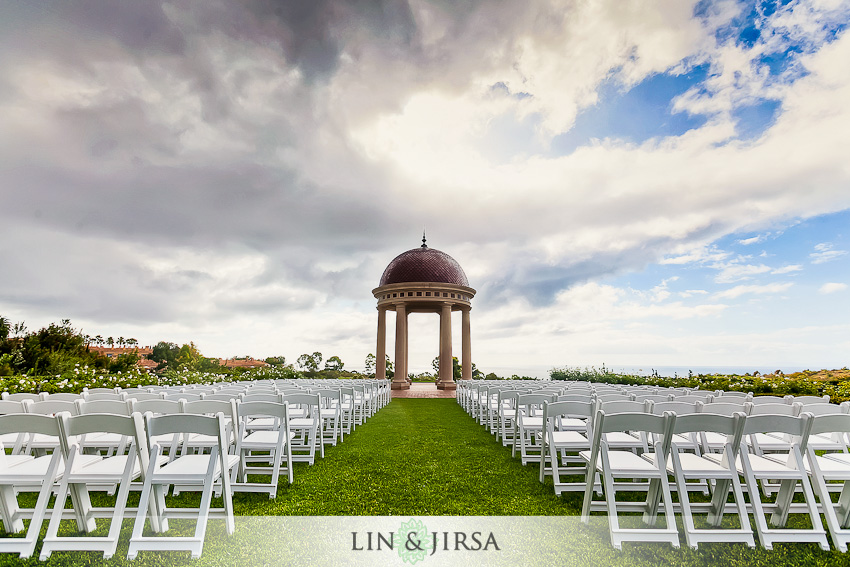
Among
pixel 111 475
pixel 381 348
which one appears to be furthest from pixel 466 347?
pixel 111 475

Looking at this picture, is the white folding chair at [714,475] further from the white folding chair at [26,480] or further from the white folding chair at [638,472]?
the white folding chair at [26,480]

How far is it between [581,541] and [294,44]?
1311cm

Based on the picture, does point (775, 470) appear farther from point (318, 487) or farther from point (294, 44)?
point (294, 44)

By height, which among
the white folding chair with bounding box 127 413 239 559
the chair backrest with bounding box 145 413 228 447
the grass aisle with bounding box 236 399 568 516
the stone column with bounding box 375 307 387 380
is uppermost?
the stone column with bounding box 375 307 387 380

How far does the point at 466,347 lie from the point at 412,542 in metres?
19.6

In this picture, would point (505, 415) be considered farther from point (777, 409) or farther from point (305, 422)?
point (777, 409)

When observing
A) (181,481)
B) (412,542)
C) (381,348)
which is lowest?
(412,542)

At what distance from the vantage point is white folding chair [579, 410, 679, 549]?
338cm

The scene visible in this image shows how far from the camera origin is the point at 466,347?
75.8 feet

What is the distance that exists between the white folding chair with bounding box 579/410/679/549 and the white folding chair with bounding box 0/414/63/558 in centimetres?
438

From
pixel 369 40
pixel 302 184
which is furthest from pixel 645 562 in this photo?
pixel 302 184

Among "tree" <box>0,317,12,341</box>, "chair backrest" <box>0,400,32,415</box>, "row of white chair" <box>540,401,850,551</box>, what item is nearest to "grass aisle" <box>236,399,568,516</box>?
"row of white chair" <box>540,401,850,551</box>

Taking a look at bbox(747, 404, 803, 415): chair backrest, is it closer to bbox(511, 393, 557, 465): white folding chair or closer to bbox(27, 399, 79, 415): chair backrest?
bbox(511, 393, 557, 465): white folding chair

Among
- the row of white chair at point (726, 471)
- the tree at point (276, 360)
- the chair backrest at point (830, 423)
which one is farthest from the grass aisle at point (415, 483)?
the tree at point (276, 360)
